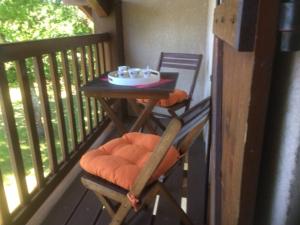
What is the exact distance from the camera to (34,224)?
166cm

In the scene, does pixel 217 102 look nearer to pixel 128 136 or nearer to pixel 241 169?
pixel 241 169

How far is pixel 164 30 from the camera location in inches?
130

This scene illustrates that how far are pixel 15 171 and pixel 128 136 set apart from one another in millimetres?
706

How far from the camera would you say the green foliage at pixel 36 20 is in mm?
5387

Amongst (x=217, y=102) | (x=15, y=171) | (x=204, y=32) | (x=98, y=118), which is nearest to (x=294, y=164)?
(x=217, y=102)

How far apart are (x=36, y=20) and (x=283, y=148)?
21.9 ft

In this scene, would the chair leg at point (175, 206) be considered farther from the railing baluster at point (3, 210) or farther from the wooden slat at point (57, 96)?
the wooden slat at point (57, 96)

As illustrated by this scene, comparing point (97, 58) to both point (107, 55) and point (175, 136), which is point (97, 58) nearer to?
point (107, 55)

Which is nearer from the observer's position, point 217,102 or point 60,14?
point 217,102

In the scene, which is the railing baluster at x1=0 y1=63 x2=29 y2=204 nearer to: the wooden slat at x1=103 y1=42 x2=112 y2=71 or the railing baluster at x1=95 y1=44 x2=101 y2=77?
the railing baluster at x1=95 y1=44 x2=101 y2=77

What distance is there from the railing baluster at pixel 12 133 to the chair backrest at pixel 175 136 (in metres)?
0.75

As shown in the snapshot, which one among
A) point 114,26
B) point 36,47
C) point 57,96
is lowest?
point 57,96

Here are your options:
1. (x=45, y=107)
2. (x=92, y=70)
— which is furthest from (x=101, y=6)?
(x=45, y=107)

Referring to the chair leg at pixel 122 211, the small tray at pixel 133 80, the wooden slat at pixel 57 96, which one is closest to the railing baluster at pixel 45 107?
the wooden slat at pixel 57 96
